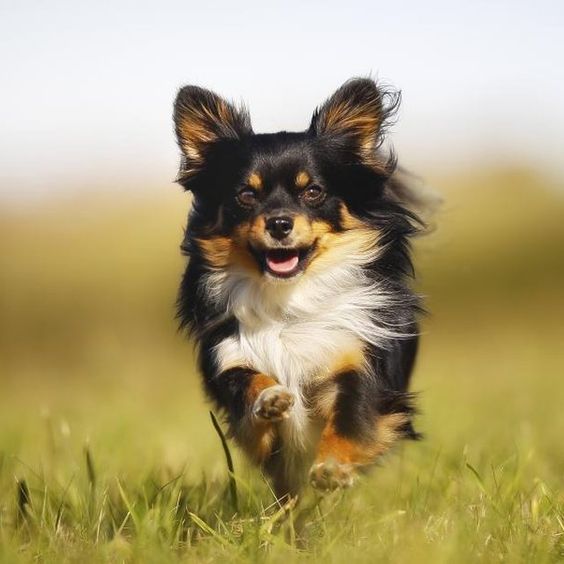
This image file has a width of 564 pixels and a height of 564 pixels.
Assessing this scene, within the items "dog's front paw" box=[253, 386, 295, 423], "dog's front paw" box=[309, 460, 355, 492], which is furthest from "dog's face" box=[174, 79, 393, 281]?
"dog's front paw" box=[309, 460, 355, 492]

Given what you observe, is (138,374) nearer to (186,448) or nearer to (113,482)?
(186,448)

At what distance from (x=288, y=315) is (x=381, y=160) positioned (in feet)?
2.53

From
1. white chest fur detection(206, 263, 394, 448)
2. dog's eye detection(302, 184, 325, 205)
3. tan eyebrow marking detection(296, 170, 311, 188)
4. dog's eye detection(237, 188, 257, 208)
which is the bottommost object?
white chest fur detection(206, 263, 394, 448)

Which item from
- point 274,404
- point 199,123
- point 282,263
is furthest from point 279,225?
point 199,123

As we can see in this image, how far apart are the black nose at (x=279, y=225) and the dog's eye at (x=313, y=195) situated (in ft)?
0.70

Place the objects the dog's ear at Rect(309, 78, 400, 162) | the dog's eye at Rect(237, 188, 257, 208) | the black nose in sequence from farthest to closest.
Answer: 1. the dog's ear at Rect(309, 78, 400, 162)
2. the dog's eye at Rect(237, 188, 257, 208)
3. the black nose

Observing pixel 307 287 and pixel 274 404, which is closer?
pixel 274 404

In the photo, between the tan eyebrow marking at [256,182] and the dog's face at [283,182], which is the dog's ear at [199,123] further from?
the tan eyebrow marking at [256,182]

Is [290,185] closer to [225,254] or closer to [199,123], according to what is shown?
[225,254]

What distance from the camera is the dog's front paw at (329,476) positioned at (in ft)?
12.0

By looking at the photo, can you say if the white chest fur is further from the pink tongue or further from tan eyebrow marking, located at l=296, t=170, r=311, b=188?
tan eyebrow marking, located at l=296, t=170, r=311, b=188

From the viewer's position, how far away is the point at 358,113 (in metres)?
4.62

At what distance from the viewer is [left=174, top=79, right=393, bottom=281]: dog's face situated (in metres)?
4.20

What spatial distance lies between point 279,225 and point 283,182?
0.28m
